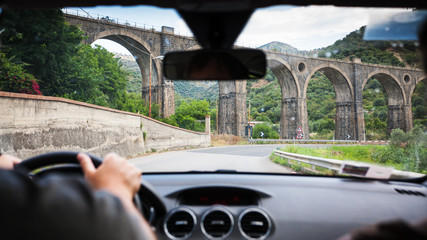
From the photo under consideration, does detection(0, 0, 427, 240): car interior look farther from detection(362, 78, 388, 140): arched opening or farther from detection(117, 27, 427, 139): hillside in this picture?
detection(362, 78, 388, 140): arched opening

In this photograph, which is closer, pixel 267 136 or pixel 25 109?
pixel 25 109

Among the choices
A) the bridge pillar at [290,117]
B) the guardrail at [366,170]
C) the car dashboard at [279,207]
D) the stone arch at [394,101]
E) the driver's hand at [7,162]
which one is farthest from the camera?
the bridge pillar at [290,117]

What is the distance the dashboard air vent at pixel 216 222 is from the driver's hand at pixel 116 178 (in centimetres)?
107

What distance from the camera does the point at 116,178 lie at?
2.87 ft

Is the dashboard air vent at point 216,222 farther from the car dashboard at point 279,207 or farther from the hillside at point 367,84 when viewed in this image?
the hillside at point 367,84

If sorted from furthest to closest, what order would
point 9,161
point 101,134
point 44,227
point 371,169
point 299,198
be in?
1. point 101,134
2. point 371,169
3. point 299,198
4. point 9,161
5. point 44,227

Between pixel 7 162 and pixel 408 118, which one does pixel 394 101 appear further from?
pixel 7 162

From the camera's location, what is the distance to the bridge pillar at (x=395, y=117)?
10.6 ft

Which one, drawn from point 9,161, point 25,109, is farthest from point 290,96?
point 9,161

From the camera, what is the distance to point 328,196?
2.00m

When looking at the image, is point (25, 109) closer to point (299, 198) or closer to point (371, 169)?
point (299, 198)

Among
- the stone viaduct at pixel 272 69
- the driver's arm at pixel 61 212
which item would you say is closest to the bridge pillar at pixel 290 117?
the stone viaduct at pixel 272 69

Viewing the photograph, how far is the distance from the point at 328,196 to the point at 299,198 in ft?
0.64

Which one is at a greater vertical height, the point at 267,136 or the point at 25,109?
the point at 25,109
